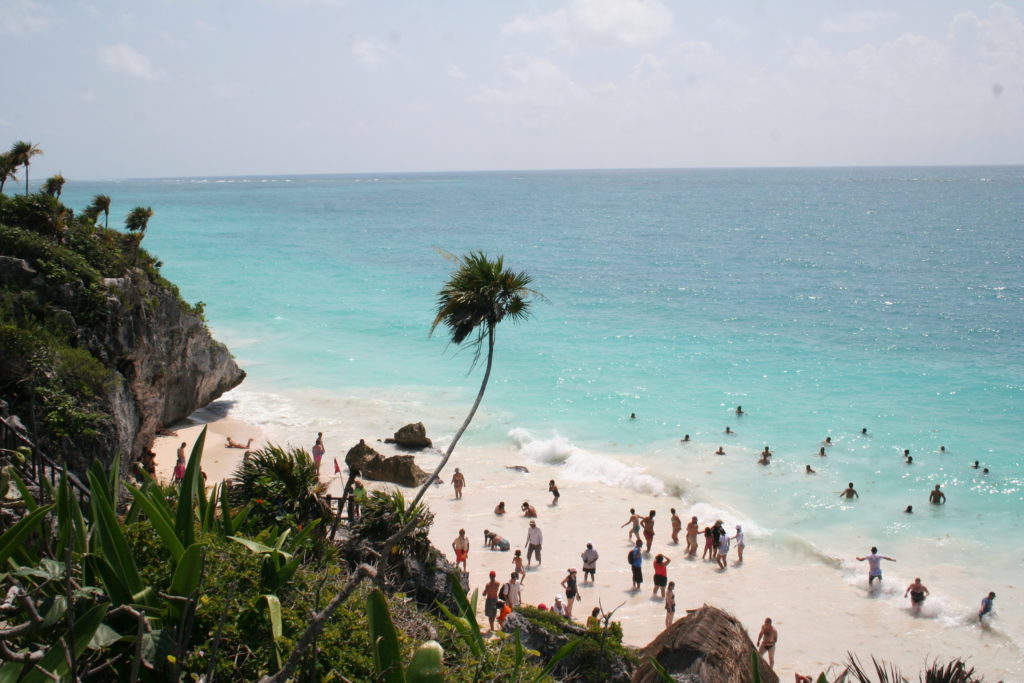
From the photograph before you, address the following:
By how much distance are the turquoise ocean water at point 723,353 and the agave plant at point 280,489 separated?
587 inches

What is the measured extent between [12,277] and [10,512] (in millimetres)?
11231

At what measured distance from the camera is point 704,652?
36.4ft

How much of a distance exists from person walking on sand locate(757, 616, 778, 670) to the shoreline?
0.92 feet

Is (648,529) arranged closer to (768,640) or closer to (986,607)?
(768,640)

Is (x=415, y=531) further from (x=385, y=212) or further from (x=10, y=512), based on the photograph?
(x=385, y=212)

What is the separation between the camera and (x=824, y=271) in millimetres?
65250

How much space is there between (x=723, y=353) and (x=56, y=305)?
31.1 meters

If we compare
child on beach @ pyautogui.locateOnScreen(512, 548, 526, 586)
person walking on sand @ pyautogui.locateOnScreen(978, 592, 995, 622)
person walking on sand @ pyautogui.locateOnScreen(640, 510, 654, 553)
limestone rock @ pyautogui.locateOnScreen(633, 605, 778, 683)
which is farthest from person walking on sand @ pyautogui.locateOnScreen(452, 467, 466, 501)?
person walking on sand @ pyautogui.locateOnScreen(978, 592, 995, 622)

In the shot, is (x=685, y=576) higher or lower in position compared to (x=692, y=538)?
lower

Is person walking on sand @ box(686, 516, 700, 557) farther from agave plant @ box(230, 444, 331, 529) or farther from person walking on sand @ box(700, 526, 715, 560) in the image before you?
agave plant @ box(230, 444, 331, 529)

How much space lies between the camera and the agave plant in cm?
1061

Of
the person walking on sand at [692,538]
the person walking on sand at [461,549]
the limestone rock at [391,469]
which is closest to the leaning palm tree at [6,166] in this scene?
the limestone rock at [391,469]

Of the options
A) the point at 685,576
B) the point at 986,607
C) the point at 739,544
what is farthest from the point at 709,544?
the point at 986,607

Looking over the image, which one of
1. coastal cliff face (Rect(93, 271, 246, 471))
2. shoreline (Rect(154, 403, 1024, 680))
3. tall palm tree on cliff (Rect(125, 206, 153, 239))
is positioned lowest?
shoreline (Rect(154, 403, 1024, 680))
